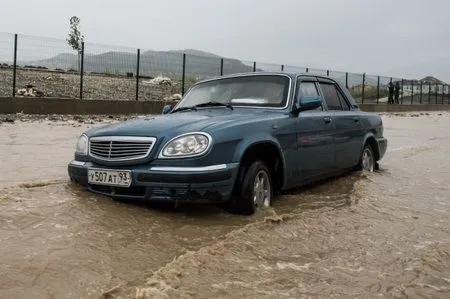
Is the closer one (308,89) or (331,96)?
(308,89)

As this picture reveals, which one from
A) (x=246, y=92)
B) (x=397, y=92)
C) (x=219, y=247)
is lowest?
(x=219, y=247)

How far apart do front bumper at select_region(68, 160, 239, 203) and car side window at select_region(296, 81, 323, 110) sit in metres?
1.65

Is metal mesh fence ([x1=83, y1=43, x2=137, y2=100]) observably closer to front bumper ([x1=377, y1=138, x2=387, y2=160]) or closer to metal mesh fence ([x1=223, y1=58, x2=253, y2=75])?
metal mesh fence ([x1=223, y1=58, x2=253, y2=75])

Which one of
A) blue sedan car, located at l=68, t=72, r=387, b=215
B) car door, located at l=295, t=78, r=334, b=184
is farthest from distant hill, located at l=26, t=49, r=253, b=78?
blue sedan car, located at l=68, t=72, r=387, b=215

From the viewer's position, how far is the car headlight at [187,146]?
464 cm

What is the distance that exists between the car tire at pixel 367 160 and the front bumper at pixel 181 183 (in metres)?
3.47

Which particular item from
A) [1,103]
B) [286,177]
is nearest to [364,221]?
[286,177]

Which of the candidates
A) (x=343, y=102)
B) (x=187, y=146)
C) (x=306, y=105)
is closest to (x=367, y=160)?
(x=343, y=102)

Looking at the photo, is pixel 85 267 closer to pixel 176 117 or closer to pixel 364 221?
pixel 176 117

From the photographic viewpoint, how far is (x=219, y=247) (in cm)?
411

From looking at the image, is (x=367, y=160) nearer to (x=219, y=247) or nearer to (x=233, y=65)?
(x=219, y=247)

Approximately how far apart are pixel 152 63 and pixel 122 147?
1671 centimetres

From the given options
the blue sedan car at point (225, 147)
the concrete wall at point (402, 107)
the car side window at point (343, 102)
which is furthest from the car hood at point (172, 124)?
the concrete wall at point (402, 107)

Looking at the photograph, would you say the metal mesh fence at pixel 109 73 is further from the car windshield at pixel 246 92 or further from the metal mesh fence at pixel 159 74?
the car windshield at pixel 246 92
